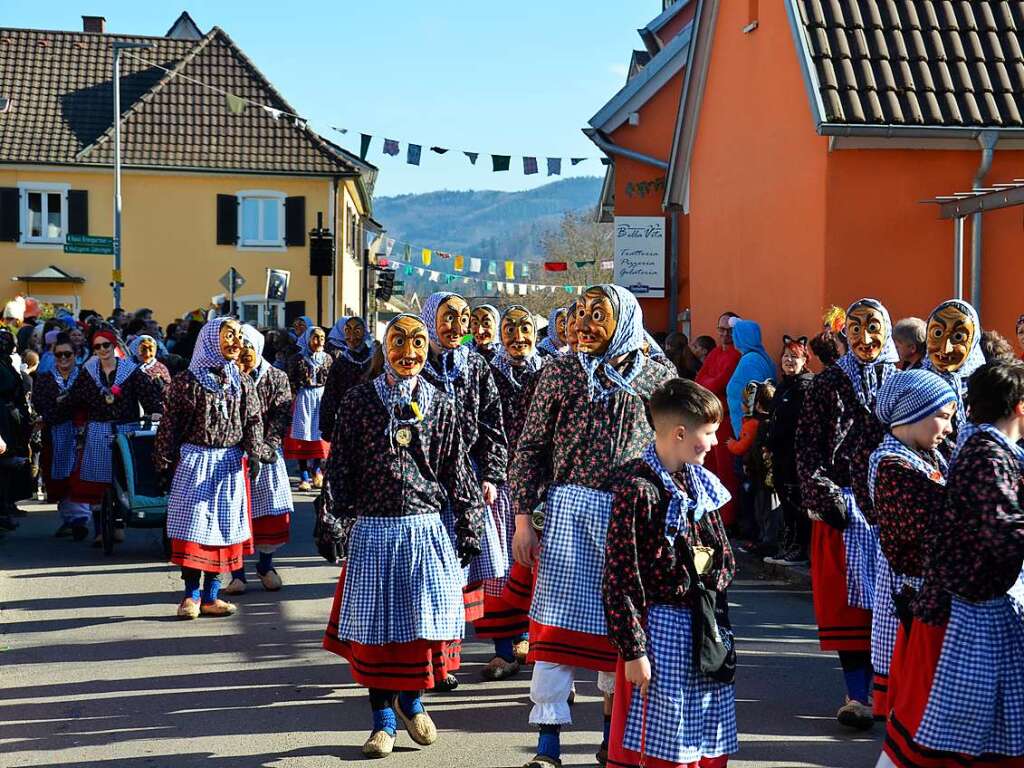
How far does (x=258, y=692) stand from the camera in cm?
757

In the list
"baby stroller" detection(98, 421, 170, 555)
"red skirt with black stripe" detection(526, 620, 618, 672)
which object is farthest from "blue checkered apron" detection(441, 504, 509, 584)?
"baby stroller" detection(98, 421, 170, 555)

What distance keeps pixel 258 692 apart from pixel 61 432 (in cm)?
681

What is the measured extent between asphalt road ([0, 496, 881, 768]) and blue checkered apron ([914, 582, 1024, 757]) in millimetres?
1580

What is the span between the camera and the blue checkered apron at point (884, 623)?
6.08 meters

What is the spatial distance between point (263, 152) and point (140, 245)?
4423 millimetres

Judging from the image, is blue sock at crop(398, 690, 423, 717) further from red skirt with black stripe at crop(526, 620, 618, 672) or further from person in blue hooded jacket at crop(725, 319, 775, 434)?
person in blue hooded jacket at crop(725, 319, 775, 434)

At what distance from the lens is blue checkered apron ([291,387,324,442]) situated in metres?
17.3

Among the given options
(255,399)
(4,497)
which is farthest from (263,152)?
(255,399)

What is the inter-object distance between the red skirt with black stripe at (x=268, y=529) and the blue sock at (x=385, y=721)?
411cm

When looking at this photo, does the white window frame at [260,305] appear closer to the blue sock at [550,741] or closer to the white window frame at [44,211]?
the white window frame at [44,211]

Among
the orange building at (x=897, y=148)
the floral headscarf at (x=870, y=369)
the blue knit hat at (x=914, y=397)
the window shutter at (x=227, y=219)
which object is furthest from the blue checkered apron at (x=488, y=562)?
the window shutter at (x=227, y=219)

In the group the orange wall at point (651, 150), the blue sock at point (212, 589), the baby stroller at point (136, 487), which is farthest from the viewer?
the orange wall at point (651, 150)

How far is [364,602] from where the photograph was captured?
637 cm

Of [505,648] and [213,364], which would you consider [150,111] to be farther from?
[505,648]
